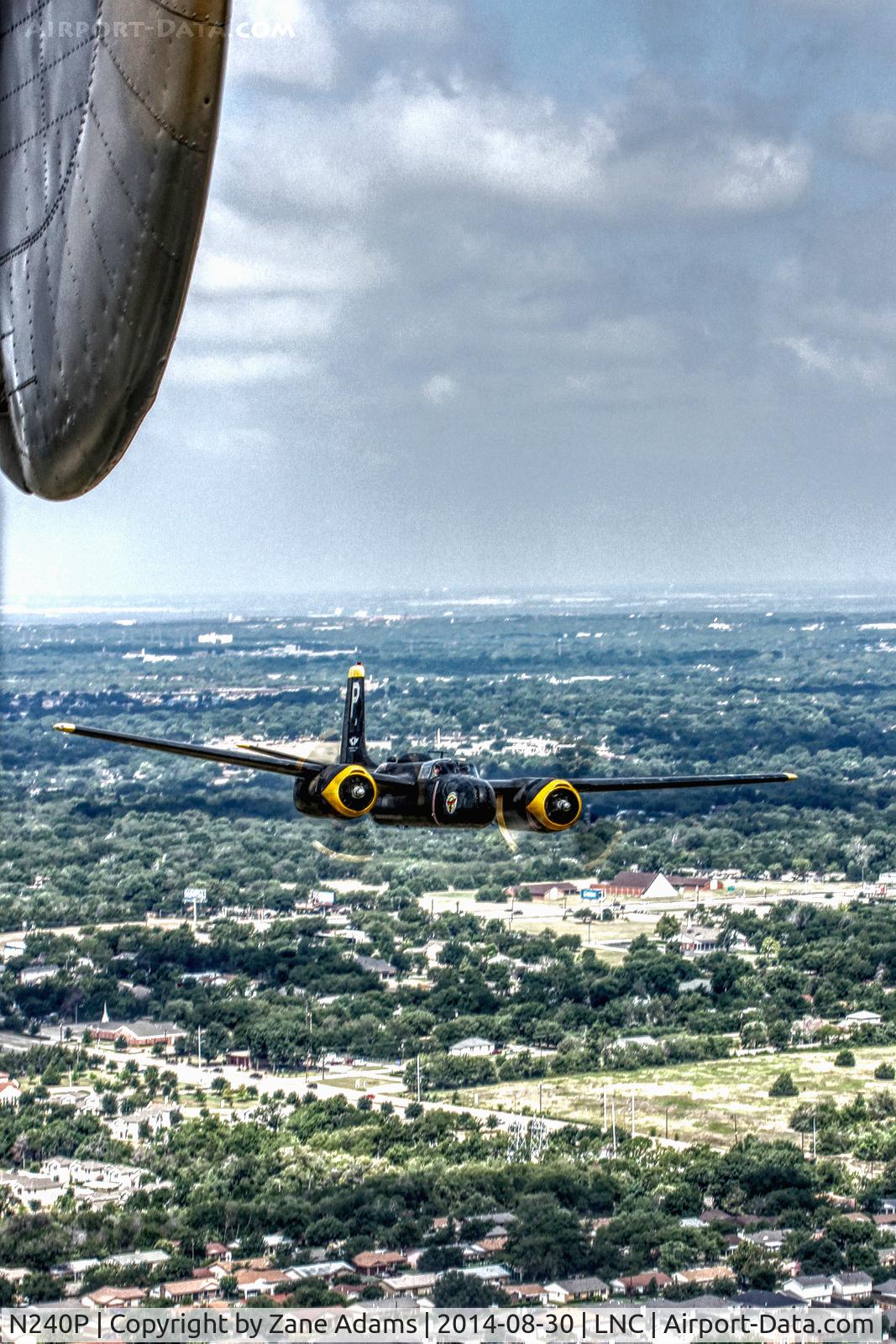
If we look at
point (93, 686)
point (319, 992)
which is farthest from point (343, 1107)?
point (93, 686)

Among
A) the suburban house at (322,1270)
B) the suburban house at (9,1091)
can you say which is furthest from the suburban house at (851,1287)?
the suburban house at (9,1091)

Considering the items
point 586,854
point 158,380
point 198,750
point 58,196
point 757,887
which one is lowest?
point 757,887

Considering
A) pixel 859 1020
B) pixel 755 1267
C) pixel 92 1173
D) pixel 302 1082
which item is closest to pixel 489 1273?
pixel 755 1267

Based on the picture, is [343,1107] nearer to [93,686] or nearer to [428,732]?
[428,732]

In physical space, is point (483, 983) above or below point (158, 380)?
below

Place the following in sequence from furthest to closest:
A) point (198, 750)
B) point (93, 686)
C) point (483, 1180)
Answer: point (93, 686) < point (483, 1180) < point (198, 750)

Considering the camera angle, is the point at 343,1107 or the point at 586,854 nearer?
the point at 586,854

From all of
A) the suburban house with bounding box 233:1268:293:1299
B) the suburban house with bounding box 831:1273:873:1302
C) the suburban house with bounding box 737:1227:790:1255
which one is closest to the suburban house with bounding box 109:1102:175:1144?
the suburban house with bounding box 233:1268:293:1299
